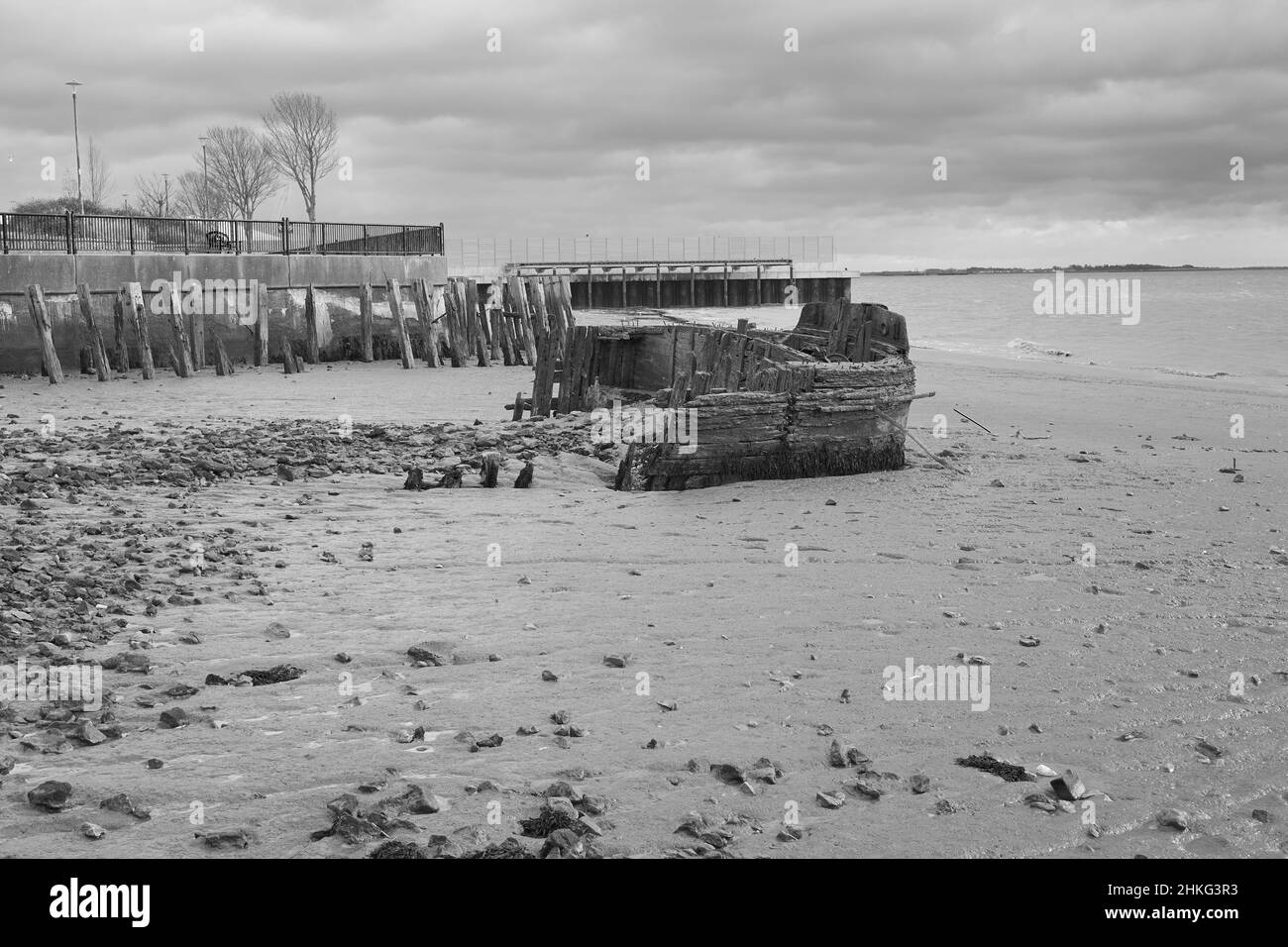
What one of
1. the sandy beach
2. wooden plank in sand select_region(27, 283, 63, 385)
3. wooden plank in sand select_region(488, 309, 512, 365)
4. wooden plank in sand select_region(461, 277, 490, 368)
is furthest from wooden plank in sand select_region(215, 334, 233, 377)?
the sandy beach

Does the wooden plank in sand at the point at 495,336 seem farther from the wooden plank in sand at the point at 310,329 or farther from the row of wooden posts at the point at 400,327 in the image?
the wooden plank in sand at the point at 310,329

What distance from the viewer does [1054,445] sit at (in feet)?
47.3

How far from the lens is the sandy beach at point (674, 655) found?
4.32m

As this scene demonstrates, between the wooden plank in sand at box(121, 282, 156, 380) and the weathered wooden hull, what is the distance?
609 inches

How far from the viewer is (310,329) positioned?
27.6m

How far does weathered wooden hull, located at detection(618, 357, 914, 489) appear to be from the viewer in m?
11.0

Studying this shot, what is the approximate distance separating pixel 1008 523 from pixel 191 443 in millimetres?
8728

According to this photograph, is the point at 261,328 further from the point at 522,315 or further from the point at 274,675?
the point at 274,675

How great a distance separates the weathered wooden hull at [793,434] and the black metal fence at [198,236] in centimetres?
1825

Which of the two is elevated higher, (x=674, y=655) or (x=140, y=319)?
(x=140, y=319)

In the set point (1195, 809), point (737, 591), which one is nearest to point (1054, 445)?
point (737, 591)

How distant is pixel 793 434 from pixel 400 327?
1775cm

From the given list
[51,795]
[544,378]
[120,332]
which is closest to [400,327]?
[120,332]
